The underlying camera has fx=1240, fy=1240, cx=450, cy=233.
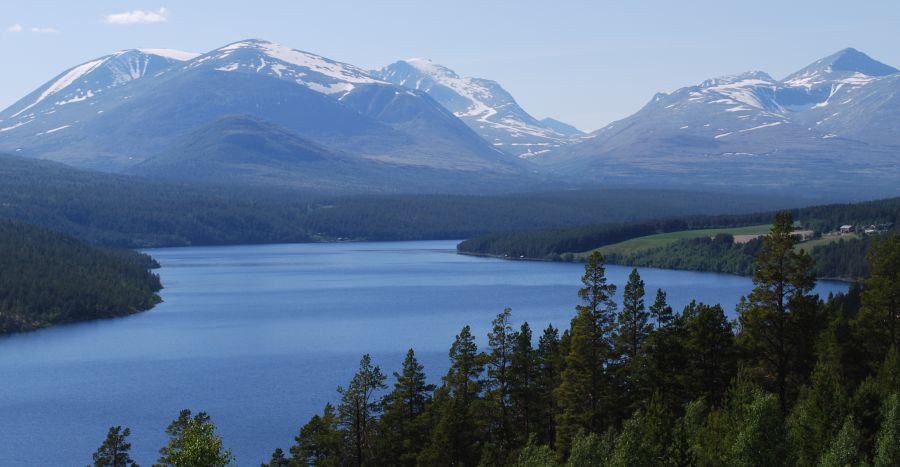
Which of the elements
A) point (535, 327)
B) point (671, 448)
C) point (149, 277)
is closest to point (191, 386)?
point (535, 327)

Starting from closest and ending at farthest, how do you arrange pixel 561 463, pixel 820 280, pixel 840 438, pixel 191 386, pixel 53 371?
pixel 840 438
pixel 561 463
pixel 191 386
pixel 53 371
pixel 820 280

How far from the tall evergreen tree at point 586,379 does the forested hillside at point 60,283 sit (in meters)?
89.4

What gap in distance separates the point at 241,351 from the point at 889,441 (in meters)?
79.4

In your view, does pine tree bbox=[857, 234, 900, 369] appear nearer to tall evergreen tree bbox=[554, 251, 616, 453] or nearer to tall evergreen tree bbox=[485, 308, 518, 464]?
tall evergreen tree bbox=[554, 251, 616, 453]

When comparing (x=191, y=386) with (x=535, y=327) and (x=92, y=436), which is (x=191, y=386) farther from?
(x=535, y=327)

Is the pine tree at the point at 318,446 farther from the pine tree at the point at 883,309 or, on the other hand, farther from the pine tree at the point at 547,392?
the pine tree at the point at 883,309

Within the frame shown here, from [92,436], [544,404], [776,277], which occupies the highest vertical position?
[776,277]

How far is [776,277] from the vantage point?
2140 inches

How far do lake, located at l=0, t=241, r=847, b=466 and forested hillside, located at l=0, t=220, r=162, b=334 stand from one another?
3.64m

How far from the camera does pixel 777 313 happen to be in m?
54.2

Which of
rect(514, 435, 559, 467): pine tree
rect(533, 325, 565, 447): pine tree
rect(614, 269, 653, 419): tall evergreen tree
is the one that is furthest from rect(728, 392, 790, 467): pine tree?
rect(533, 325, 565, 447): pine tree

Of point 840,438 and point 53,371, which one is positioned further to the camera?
point 53,371

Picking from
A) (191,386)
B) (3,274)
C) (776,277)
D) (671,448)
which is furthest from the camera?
(3,274)

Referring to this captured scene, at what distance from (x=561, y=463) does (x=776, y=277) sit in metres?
13.0
